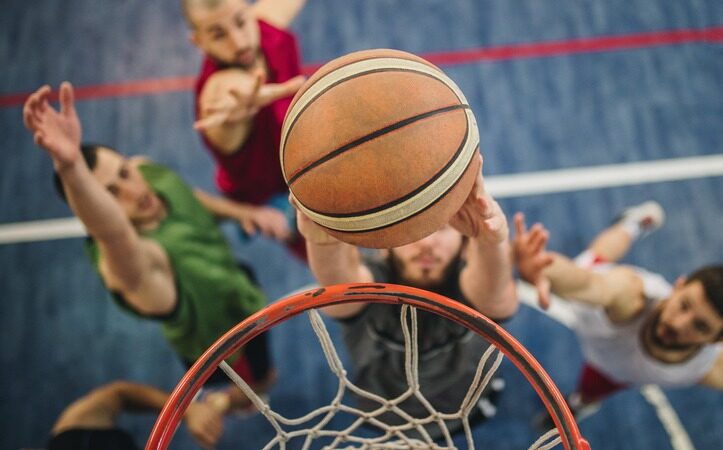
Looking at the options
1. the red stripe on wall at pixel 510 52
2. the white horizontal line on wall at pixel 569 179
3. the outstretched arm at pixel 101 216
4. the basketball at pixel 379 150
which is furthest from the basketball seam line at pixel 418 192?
the red stripe on wall at pixel 510 52

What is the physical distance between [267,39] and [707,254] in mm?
2033

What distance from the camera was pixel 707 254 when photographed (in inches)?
105

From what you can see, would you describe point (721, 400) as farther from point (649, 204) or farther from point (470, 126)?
point (470, 126)

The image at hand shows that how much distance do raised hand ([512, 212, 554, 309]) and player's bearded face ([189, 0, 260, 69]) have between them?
3.31 feet

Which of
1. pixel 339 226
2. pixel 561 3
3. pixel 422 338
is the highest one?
pixel 561 3

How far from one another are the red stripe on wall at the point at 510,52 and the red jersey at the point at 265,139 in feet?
3.07

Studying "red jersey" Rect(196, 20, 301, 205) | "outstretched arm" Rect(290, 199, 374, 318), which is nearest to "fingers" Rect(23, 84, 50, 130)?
"red jersey" Rect(196, 20, 301, 205)

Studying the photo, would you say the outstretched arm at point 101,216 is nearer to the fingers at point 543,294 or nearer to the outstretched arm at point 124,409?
the outstretched arm at point 124,409

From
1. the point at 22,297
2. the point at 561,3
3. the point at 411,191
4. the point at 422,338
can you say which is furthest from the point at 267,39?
the point at 561,3

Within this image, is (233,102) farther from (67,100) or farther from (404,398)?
(404,398)

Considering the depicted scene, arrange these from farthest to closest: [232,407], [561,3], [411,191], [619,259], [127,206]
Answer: [561,3] → [619,259] → [232,407] → [127,206] → [411,191]

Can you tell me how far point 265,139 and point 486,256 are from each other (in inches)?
38.5

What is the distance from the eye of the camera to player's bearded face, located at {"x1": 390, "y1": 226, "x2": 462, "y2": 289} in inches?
68.5

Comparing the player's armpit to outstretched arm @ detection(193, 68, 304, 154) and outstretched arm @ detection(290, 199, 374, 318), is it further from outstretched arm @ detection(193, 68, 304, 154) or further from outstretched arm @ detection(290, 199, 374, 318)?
outstretched arm @ detection(193, 68, 304, 154)
